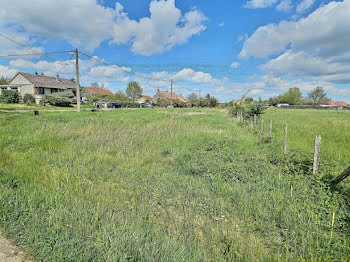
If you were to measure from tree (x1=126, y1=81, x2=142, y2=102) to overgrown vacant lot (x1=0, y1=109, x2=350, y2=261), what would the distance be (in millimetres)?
82880

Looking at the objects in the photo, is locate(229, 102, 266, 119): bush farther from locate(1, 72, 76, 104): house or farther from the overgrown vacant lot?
locate(1, 72, 76, 104): house

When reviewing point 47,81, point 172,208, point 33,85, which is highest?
point 47,81

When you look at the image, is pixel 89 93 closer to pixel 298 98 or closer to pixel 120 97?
pixel 120 97

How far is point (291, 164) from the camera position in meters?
5.41

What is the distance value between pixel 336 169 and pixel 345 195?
169cm

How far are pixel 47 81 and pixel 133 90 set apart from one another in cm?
4121

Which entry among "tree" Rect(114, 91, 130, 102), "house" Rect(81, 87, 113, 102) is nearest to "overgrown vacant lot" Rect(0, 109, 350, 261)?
"house" Rect(81, 87, 113, 102)

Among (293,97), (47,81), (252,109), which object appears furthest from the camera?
(293,97)

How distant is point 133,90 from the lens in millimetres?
85500

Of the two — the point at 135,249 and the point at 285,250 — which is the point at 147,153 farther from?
the point at 285,250

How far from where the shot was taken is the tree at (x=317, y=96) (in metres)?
98.9

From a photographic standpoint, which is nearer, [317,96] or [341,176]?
[341,176]

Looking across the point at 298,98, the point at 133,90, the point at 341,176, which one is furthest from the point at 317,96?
the point at 341,176

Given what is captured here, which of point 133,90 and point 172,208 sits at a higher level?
point 133,90
